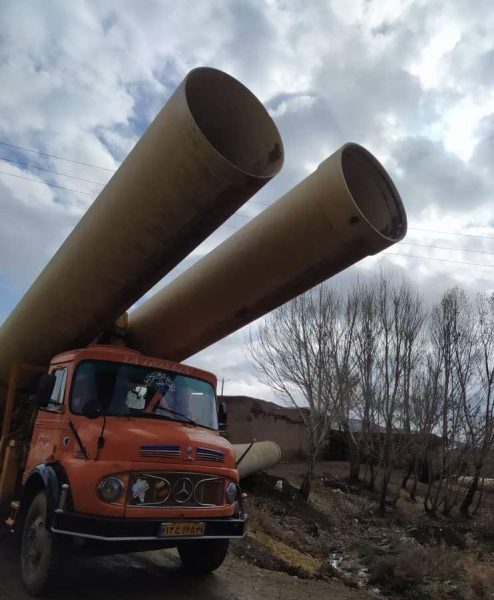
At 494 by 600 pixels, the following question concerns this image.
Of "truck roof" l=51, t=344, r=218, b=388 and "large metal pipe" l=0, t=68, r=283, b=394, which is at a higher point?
"large metal pipe" l=0, t=68, r=283, b=394

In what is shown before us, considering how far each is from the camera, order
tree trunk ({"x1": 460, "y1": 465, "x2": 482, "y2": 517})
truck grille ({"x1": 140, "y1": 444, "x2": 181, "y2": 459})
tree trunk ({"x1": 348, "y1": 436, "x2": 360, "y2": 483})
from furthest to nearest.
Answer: tree trunk ({"x1": 348, "y1": 436, "x2": 360, "y2": 483}) < tree trunk ({"x1": 460, "y1": 465, "x2": 482, "y2": 517}) < truck grille ({"x1": 140, "y1": 444, "x2": 181, "y2": 459})

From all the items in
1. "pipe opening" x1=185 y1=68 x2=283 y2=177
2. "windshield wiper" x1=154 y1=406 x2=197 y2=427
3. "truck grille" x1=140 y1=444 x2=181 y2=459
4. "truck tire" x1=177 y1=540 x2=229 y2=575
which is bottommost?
"truck tire" x1=177 y1=540 x2=229 y2=575

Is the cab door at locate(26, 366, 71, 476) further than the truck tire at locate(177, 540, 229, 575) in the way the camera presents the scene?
No

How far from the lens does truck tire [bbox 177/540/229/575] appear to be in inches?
264

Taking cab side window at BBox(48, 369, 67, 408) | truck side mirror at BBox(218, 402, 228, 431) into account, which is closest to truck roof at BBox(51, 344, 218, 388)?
cab side window at BBox(48, 369, 67, 408)

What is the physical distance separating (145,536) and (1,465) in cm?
351

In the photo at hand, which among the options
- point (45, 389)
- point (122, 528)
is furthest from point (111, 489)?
point (45, 389)

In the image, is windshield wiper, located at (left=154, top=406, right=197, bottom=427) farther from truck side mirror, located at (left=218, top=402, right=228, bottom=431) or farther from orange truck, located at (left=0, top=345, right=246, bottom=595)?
truck side mirror, located at (left=218, top=402, right=228, bottom=431)

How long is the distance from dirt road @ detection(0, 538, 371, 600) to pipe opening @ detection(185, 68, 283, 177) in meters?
4.53

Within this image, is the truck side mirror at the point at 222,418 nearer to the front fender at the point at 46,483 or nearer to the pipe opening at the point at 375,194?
the front fender at the point at 46,483

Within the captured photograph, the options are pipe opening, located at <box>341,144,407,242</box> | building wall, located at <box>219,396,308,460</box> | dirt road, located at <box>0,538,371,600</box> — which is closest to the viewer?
pipe opening, located at <box>341,144,407,242</box>

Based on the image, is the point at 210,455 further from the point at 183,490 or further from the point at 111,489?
the point at 111,489

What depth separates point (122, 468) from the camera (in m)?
5.38

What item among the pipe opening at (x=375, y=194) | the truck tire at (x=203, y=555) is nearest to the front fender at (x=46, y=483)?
the truck tire at (x=203, y=555)
